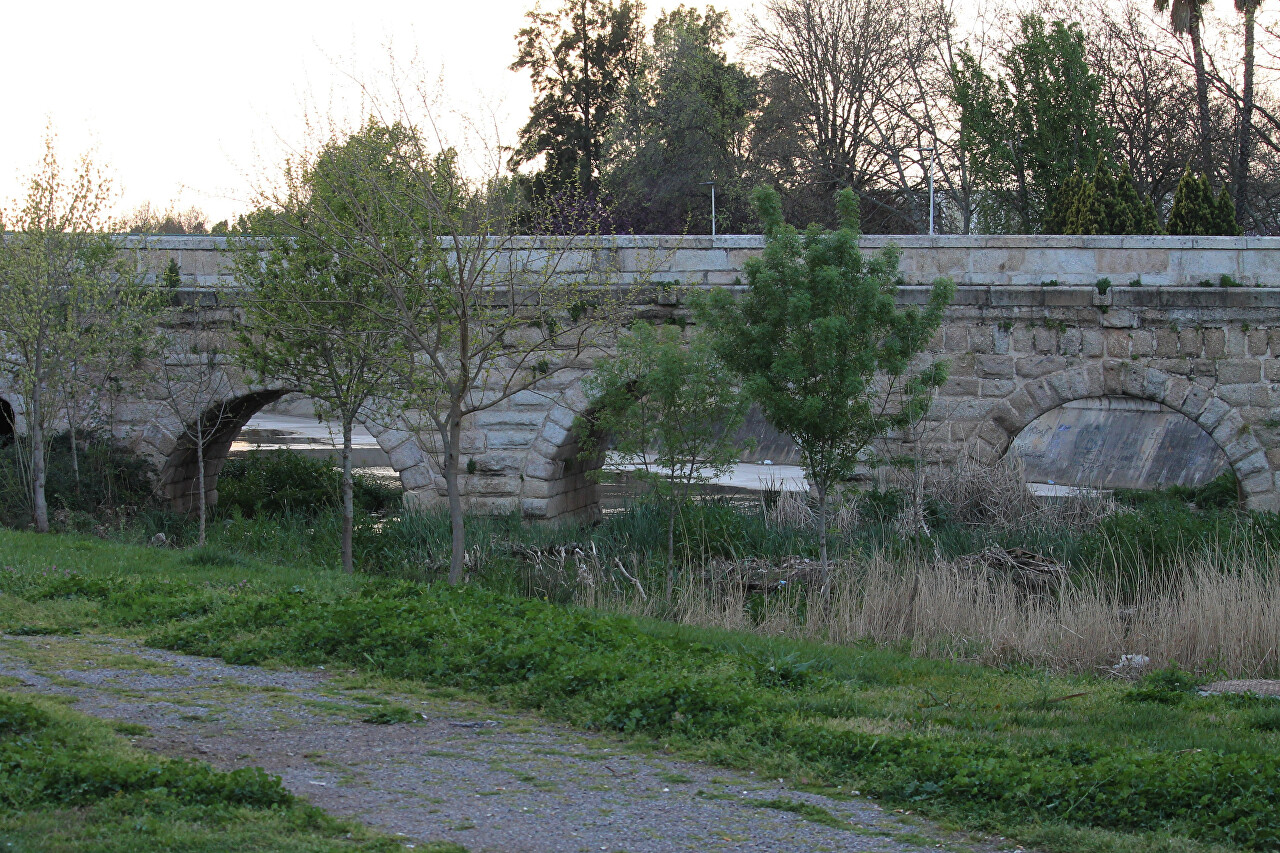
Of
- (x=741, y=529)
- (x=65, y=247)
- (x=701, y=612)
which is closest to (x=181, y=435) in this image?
(x=65, y=247)

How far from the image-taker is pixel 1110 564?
11531mm

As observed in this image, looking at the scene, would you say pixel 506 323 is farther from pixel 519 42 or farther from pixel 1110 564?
pixel 519 42

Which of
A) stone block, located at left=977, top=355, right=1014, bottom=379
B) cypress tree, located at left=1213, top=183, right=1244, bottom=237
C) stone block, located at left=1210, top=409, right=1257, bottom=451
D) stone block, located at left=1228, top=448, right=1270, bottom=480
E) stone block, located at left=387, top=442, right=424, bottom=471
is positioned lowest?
stone block, located at left=1228, top=448, right=1270, bottom=480

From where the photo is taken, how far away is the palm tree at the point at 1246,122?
83.1 ft

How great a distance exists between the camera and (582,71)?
35.4 metres

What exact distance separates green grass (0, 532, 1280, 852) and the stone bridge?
18.2ft

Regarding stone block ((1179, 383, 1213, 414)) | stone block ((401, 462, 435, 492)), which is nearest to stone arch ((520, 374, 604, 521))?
stone block ((401, 462, 435, 492))

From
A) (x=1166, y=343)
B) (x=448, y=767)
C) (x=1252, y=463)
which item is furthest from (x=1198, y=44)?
(x=448, y=767)

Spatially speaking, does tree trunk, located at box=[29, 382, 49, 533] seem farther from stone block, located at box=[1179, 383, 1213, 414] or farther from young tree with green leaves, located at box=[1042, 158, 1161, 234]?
young tree with green leaves, located at box=[1042, 158, 1161, 234]

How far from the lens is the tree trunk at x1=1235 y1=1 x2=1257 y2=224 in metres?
25.3

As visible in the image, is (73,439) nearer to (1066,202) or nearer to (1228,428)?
(1228,428)

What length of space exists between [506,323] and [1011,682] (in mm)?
4273

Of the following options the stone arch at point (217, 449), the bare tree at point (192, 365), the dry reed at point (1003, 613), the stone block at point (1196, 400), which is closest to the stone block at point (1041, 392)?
the stone block at point (1196, 400)

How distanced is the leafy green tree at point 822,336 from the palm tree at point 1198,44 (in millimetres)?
17916
